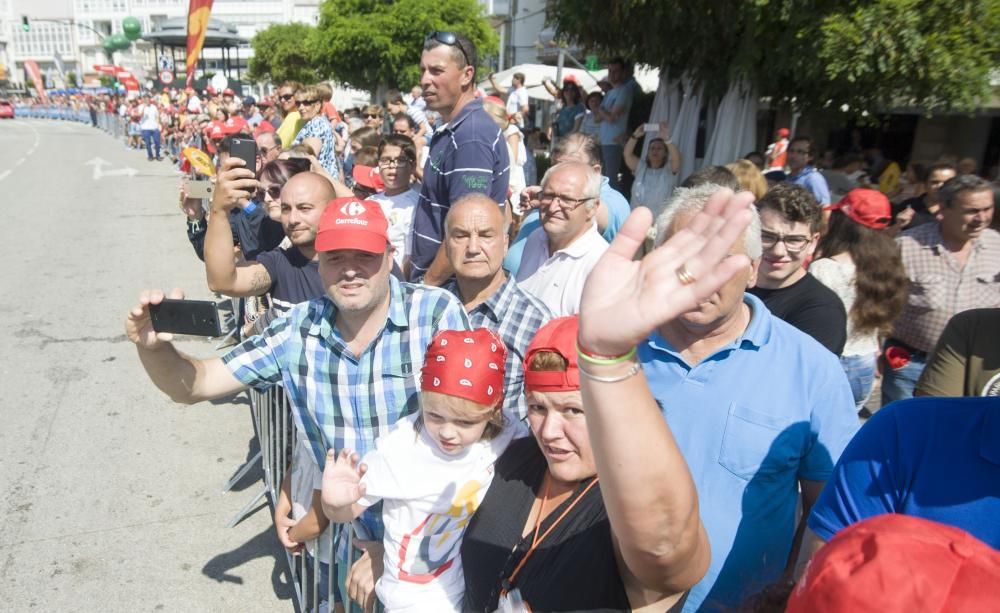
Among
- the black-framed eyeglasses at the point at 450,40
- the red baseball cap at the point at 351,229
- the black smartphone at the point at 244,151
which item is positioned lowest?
the red baseball cap at the point at 351,229

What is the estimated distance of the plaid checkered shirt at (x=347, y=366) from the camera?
2.23 metres

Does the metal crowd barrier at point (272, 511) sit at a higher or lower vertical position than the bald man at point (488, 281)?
lower

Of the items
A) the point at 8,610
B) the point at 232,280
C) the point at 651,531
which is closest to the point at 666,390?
the point at 651,531

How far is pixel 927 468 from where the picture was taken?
53.2 inches

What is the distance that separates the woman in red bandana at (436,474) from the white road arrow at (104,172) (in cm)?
1828

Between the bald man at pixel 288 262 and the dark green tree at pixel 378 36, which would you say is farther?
the dark green tree at pixel 378 36

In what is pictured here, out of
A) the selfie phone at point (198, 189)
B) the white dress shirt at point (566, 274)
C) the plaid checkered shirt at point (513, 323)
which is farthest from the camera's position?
the selfie phone at point (198, 189)

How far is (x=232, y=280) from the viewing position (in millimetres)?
2844

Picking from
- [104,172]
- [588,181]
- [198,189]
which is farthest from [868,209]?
[104,172]

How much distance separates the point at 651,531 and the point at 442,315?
1.28 m

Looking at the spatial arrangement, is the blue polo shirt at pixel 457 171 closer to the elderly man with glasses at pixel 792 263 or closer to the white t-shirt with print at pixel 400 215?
the white t-shirt with print at pixel 400 215

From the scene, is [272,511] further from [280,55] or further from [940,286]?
[280,55]

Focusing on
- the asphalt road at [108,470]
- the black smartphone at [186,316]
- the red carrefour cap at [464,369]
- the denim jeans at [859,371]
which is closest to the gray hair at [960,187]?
the denim jeans at [859,371]

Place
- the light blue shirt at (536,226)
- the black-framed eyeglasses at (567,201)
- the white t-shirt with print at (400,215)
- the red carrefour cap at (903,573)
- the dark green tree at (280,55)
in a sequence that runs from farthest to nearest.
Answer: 1. the dark green tree at (280,55)
2. the white t-shirt with print at (400,215)
3. the light blue shirt at (536,226)
4. the black-framed eyeglasses at (567,201)
5. the red carrefour cap at (903,573)
